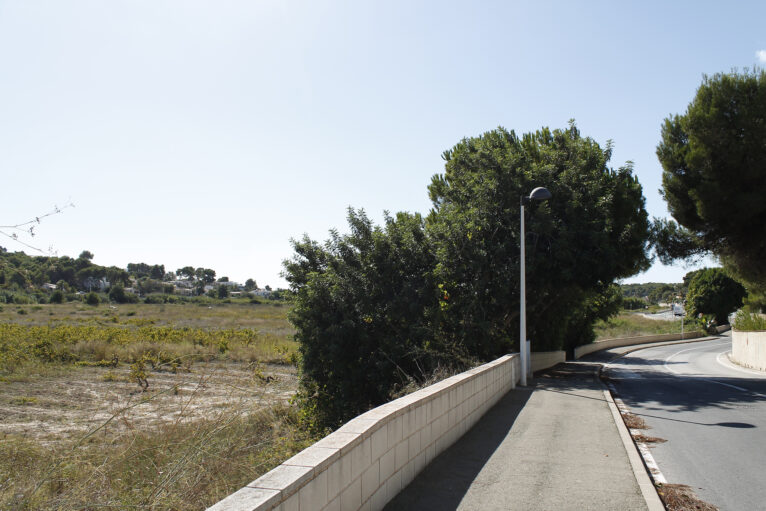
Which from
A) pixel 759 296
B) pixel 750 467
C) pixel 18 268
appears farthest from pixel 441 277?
pixel 759 296

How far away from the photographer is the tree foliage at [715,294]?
7212 cm

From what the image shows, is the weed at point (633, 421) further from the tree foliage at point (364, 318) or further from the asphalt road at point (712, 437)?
the tree foliage at point (364, 318)

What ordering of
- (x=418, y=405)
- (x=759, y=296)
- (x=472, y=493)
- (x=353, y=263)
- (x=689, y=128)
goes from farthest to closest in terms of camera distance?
(x=759, y=296), (x=689, y=128), (x=353, y=263), (x=418, y=405), (x=472, y=493)

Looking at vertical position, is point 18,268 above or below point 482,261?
below

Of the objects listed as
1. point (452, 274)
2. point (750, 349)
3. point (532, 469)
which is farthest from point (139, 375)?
point (750, 349)

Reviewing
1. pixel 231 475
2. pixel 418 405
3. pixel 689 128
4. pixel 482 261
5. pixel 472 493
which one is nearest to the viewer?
pixel 231 475

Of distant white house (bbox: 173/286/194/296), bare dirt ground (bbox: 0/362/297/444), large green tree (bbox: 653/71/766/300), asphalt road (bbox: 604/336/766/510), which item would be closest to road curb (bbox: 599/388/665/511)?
asphalt road (bbox: 604/336/766/510)

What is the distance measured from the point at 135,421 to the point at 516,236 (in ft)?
44.4

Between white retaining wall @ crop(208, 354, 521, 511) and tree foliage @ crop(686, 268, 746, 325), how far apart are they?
76136 millimetres

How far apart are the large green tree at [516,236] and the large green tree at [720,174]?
405cm

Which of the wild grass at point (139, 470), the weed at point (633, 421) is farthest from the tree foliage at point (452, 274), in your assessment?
the wild grass at point (139, 470)

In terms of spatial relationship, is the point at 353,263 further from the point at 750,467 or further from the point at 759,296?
the point at 759,296

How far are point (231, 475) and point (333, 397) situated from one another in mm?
13814

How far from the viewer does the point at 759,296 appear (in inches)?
1266
